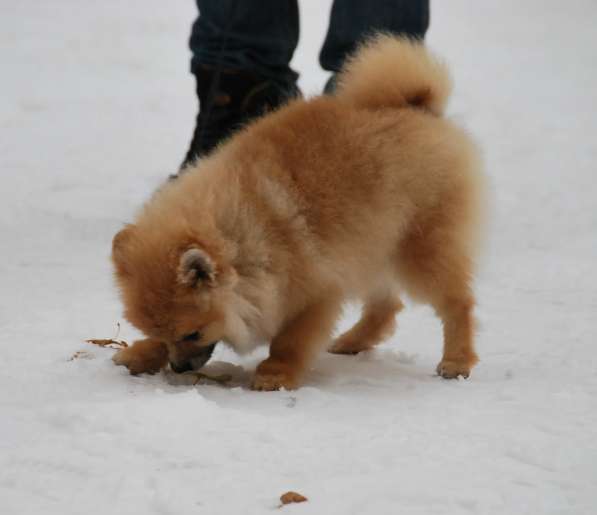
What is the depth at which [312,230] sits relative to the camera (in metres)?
2.62

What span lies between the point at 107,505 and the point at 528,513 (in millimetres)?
744

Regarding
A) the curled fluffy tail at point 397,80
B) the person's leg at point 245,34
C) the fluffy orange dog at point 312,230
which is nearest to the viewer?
the fluffy orange dog at point 312,230

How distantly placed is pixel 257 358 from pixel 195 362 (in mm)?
528

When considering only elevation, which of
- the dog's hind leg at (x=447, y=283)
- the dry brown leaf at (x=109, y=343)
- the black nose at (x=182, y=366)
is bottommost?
the black nose at (x=182, y=366)

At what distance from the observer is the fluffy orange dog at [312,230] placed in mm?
2418

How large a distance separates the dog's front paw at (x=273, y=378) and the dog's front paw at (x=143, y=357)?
0.29 metres

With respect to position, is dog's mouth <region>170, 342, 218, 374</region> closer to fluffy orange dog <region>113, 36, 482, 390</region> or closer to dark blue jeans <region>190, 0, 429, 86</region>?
fluffy orange dog <region>113, 36, 482, 390</region>

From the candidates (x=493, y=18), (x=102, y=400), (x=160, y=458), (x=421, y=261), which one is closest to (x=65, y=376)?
(x=102, y=400)

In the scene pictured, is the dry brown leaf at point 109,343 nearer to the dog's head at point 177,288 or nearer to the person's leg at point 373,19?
the dog's head at point 177,288

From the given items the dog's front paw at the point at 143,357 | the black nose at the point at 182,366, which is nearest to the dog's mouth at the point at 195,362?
the black nose at the point at 182,366

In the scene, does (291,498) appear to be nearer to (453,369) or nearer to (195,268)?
(195,268)

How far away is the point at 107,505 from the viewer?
1.59 meters

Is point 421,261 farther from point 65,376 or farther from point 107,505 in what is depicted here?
point 107,505

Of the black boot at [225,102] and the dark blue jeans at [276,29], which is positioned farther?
the black boot at [225,102]
